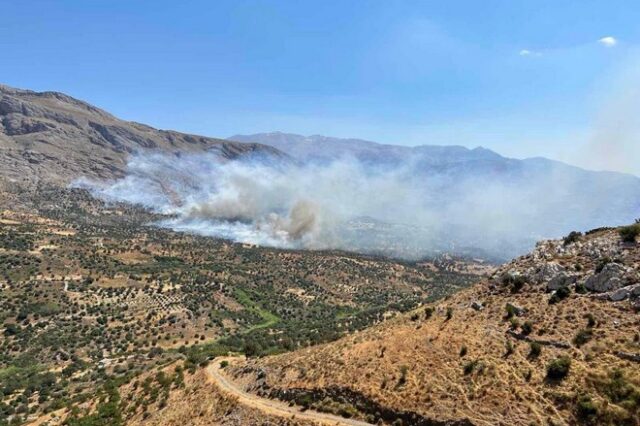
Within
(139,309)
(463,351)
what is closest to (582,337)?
(463,351)

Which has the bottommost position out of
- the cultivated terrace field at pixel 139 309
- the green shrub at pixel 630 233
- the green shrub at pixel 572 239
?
the cultivated terrace field at pixel 139 309

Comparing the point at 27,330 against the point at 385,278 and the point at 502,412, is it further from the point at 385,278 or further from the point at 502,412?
the point at 385,278

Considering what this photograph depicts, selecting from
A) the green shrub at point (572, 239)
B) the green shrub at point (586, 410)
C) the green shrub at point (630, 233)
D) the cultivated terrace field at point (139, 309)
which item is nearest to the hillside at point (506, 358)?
the green shrub at point (586, 410)

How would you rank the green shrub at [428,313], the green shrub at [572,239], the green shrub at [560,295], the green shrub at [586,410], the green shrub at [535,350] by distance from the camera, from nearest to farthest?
the green shrub at [586,410] → the green shrub at [535,350] → the green shrub at [560,295] → the green shrub at [428,313] → the green shrub at [572,239]

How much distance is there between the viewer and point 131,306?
116938mm

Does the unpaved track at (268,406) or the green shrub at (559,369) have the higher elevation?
the green shrub at (559,369)

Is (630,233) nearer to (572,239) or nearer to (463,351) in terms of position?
(572,239)

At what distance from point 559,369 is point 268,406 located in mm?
23123

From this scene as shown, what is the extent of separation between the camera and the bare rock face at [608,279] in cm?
3728

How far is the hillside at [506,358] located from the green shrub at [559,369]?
0.22 ft

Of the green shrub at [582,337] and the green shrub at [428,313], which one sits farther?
the green shrub at [428,313]

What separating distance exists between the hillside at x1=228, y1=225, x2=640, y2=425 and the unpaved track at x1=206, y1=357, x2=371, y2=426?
89 centimetres

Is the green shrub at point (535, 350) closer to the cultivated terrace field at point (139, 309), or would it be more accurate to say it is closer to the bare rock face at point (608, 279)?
the bare rock face at point (608, 279)

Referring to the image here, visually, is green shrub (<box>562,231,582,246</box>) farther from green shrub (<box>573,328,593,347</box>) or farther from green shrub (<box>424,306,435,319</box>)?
green shrub (<box>573,328,593,347</box>)
